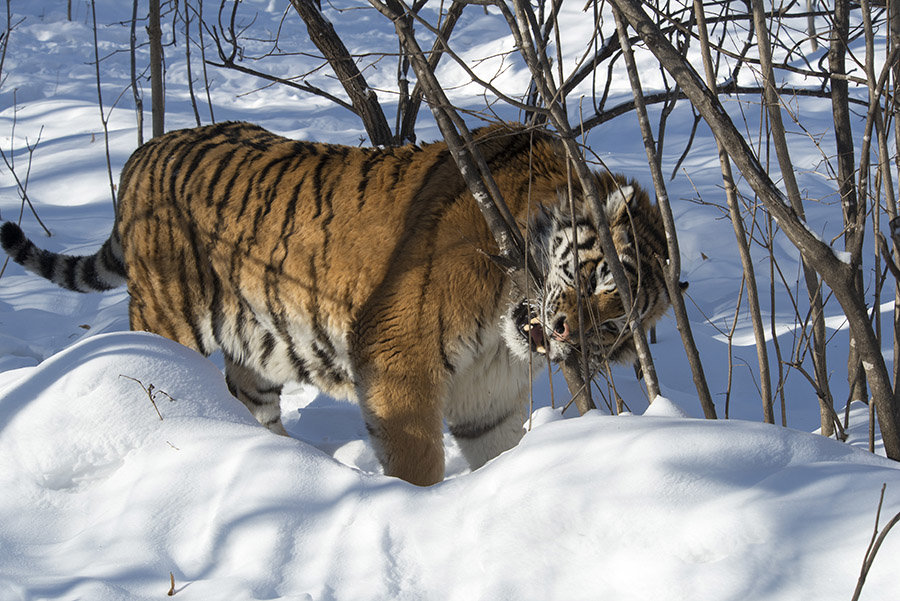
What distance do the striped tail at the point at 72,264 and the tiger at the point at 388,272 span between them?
206mm

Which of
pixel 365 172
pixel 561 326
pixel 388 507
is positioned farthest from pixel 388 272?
pixel 388 507

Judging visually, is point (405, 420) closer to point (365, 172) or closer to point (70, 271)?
point (365, 172)

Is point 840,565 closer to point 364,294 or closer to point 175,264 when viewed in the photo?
point 364,294

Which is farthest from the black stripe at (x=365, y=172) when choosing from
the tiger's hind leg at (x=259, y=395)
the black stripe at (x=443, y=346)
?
the tiger's hind leg at (x=259, y=395)

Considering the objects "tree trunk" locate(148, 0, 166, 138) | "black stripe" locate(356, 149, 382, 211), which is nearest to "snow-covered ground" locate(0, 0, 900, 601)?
"black stripe" locate(356, 149, 382, 211)

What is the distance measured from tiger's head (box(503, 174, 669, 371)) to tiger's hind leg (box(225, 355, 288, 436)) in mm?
1448

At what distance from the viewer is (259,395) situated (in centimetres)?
369

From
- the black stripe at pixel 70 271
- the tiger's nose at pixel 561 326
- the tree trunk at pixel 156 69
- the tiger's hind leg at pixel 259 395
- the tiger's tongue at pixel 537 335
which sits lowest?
the tiger's hind leg at pixel 259 395

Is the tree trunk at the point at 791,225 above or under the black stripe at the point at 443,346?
above

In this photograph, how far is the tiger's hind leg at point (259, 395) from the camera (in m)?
3.65

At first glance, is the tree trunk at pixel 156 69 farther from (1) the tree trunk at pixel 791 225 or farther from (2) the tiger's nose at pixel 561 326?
(1) the tree trunk at pixel 791 225

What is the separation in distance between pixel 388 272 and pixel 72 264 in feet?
5.74

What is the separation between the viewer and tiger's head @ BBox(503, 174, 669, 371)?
2455mm

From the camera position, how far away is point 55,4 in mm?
13977
